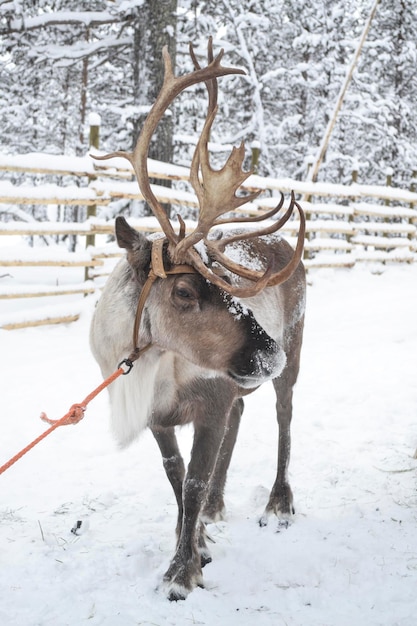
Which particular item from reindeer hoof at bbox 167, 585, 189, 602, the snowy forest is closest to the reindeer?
reindeer hoof at bbox 167, 585, 189, 602

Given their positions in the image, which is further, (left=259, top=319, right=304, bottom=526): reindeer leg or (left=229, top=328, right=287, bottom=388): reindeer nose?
(left=259, top=319, right=304, bottom=526): reindeer leg

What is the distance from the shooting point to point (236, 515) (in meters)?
3.00

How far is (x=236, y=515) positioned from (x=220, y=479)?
208mm

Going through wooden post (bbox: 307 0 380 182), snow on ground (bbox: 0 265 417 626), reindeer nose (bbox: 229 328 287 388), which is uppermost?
wooden post (bbox: 307 0 380 182)

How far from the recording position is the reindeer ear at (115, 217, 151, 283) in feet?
7.66

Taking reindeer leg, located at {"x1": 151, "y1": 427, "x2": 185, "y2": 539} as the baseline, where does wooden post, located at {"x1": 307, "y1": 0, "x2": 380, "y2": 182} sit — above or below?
above

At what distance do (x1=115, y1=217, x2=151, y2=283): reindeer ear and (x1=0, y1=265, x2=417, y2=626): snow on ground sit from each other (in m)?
1.29

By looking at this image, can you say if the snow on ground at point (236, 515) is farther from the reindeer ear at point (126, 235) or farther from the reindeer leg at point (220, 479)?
the reindeer ear at point (126, 235)

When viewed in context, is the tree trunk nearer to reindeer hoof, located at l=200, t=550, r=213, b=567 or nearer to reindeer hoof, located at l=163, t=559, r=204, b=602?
reindeer hoof, located at l=200, t=550, r=213, b=567

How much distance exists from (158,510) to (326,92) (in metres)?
16.0

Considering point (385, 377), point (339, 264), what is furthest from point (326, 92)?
point (385, 377)

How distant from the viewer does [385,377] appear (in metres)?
5.11

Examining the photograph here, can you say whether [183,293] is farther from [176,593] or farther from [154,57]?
[154,57]

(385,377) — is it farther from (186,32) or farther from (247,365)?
(186,32)
